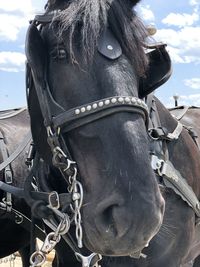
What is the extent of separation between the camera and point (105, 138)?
2312 mm

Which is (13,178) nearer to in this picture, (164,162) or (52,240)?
(164,162)

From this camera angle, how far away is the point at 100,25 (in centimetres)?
252

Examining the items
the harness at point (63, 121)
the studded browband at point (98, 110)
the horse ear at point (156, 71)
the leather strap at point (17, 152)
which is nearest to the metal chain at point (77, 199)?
the harness at point (63, 121)

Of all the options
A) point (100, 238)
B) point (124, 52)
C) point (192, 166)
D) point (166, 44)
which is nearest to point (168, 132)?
point (192, 166)

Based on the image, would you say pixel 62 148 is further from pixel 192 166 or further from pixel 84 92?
pixel 192 166

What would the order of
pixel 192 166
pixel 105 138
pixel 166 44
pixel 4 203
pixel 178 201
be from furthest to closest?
pixel 4 203
pixel 192 166
pixel 178 201
pixel 166 44
pixel 105 138

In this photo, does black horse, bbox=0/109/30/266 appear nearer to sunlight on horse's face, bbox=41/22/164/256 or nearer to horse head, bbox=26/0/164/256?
horse head, bbox=26/0/164/256

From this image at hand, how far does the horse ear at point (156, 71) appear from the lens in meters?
2.82

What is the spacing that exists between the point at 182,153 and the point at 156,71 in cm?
83

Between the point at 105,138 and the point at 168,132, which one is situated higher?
the point at 105,138

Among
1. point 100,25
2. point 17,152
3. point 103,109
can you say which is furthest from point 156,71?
point 17,152

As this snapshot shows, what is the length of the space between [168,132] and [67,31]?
1.15m

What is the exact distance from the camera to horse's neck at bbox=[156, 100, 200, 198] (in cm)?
347

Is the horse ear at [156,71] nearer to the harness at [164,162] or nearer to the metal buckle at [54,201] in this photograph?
the harness at [164,162]
